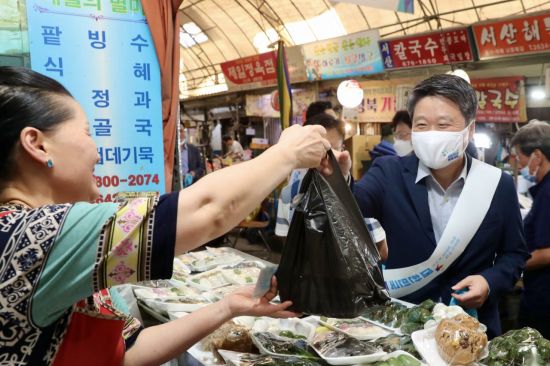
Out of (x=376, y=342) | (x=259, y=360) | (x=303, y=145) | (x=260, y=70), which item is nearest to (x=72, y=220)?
(x=303, y=145)

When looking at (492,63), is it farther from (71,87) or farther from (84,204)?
(84,204)

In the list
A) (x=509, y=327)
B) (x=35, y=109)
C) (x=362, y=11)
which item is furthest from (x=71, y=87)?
(x=362, y=11)

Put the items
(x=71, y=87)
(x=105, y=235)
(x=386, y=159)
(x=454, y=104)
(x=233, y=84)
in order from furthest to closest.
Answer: (x=233, y=84), (x=71, y=87), (x=386, y=159), (x=454, y=104), (x=105, y=235)

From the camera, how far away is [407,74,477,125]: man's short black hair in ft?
7.23

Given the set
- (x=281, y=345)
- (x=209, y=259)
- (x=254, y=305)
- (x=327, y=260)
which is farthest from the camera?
(x=209, y=259)

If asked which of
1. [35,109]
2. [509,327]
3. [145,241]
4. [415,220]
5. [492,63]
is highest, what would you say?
[492,63]

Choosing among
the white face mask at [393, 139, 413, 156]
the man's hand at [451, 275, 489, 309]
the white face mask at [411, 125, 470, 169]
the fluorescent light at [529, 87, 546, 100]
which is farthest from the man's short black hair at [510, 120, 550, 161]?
the fluorescent light at [529, 87, 546, 100]

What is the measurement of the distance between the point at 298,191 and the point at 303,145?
54 centimetres

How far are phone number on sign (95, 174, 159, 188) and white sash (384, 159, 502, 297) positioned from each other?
6.20ft

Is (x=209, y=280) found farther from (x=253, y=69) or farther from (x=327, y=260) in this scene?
(x=253, y=69)

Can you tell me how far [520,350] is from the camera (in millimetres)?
1599

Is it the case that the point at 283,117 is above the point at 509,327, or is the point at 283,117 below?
above

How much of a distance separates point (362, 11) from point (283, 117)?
8.23 metres

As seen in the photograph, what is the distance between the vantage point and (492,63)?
9.04 m
